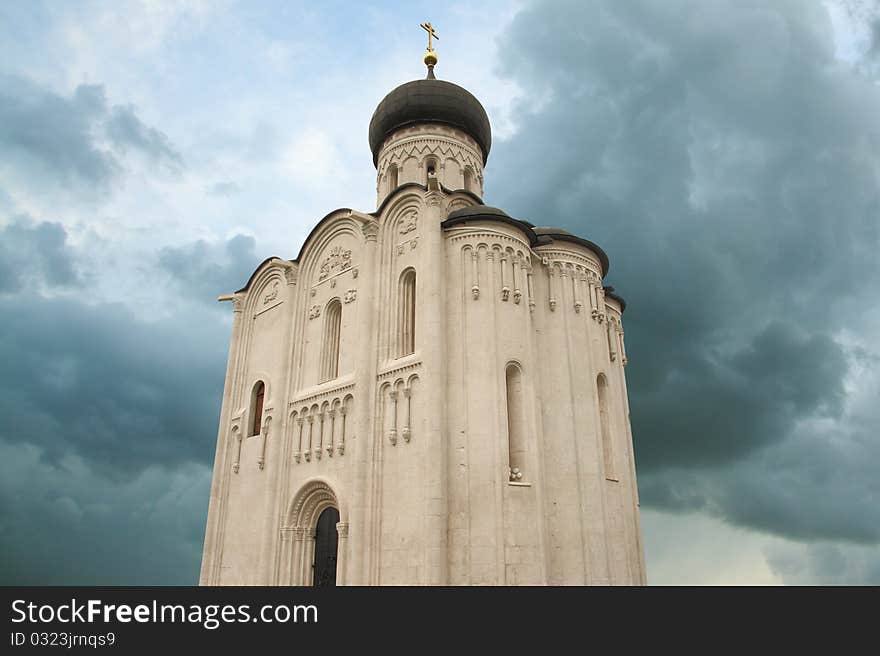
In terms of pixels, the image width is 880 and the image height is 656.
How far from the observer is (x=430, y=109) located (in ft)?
58.6

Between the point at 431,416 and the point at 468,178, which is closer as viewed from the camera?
the point at 431,416

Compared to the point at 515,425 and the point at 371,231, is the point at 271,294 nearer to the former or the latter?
the point at 371,231

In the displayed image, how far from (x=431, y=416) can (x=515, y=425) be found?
1912 mm

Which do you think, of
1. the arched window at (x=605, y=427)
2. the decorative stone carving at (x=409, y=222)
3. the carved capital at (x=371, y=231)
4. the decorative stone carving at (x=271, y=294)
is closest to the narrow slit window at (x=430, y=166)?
the carved capital at (x=371, y=231)

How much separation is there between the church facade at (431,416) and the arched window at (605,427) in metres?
0.05

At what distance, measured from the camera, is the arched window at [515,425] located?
1183 cm

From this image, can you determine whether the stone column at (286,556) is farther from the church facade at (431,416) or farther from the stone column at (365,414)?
the stone column at (365,414)

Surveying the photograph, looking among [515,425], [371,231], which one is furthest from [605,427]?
[371,231]

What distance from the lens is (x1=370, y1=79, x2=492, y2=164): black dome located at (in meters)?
17.9

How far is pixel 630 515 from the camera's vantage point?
539 inches
